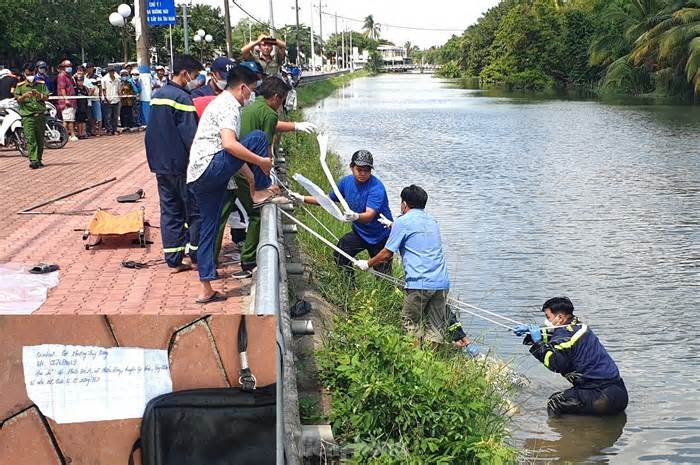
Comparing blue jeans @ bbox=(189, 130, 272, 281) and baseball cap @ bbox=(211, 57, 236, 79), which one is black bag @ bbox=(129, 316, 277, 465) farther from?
baseball cap @ bbox=(211, 57, 236, 79)

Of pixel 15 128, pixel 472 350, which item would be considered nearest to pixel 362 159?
pixel 472 350

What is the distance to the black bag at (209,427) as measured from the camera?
3832 millimetres

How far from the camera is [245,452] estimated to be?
388 cm

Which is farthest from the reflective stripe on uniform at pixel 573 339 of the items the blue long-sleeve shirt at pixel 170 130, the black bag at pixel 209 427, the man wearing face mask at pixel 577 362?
the black bag at pixel 209 427

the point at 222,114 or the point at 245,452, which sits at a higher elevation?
the point at 222,114

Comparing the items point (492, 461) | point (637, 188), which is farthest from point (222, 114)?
point (637, 188)

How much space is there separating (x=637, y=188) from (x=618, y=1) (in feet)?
149

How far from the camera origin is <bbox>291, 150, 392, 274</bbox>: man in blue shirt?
863 centimetres

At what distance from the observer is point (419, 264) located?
772 cm

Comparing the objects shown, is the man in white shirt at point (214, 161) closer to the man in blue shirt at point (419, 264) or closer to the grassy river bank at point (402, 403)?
the grassy river bank at point (402, 403)

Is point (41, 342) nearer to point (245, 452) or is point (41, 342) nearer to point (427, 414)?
point (245, 452)

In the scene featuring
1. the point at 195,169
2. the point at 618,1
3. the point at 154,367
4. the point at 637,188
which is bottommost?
the point at 637,188

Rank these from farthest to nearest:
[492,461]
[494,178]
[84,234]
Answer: [494,178]
[84,234]
[492,461]

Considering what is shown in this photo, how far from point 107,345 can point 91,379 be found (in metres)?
0.16
